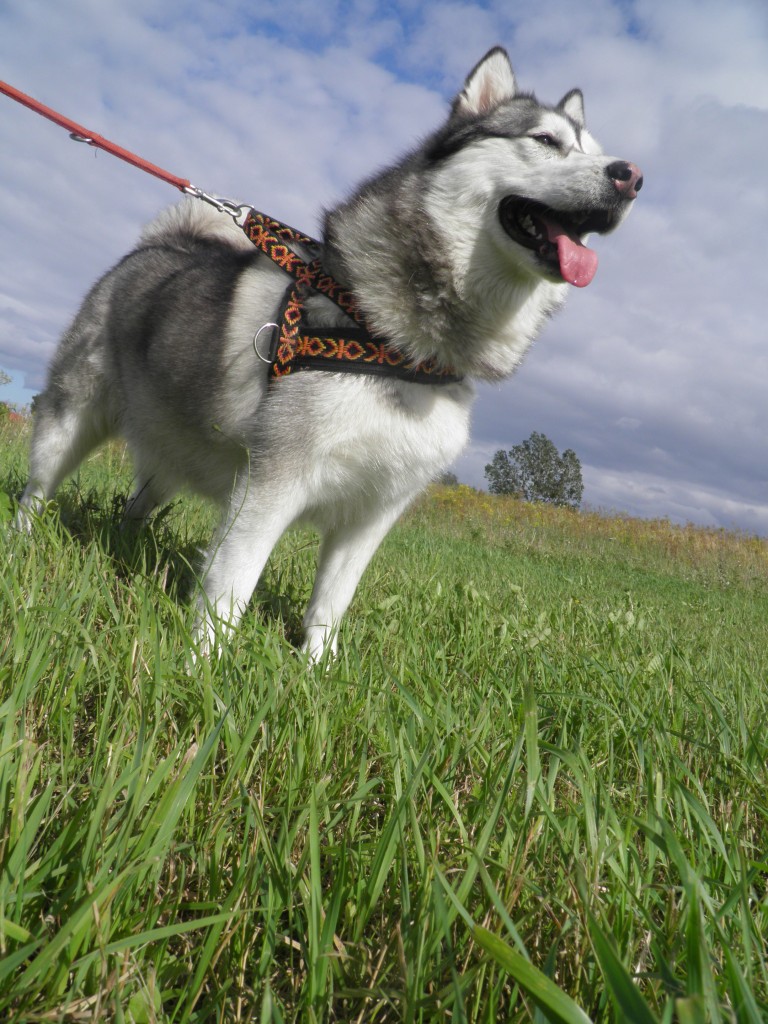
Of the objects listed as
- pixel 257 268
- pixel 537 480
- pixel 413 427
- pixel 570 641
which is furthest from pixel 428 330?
pixel 537 480

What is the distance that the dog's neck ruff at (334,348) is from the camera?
2652 millimetres

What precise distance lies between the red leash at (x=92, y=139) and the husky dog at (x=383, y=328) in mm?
512

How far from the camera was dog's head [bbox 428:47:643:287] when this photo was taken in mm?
2816

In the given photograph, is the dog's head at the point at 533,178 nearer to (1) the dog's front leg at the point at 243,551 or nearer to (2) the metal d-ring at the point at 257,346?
A: (2) the metal d-ring at the point at 257,346

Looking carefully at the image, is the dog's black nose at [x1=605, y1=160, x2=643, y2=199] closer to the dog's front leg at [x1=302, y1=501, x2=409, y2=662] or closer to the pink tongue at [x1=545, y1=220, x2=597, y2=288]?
the pink tongue at [x1=545, y1=220, x2=597, y2=288]

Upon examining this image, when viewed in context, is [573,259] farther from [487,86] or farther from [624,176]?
[487,86]

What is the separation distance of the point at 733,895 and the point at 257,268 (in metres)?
3.06

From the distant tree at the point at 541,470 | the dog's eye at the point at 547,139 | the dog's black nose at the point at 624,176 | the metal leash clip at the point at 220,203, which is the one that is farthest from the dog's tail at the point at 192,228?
the distant tree at the point at 541,470

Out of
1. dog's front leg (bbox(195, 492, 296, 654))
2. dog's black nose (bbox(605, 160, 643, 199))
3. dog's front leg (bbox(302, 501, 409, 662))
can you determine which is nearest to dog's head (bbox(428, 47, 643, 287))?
dog's black nose (bbox(605, 160, 643, 199))

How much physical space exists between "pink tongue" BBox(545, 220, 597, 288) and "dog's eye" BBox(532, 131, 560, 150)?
48 cm

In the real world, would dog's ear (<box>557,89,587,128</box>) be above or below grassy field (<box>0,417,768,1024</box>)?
above

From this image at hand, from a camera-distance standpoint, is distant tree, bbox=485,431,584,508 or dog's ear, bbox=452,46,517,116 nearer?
dog's ear, bbox=452,46,517,116

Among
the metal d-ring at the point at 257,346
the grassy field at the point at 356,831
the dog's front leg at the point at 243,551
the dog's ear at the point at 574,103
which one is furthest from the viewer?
the dog's ear at the point at 574,103

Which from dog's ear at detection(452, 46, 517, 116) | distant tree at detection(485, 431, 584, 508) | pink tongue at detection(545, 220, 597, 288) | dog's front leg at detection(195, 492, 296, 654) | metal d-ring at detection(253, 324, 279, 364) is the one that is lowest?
dog's front leg at detection(195, 492, 296, 654)
